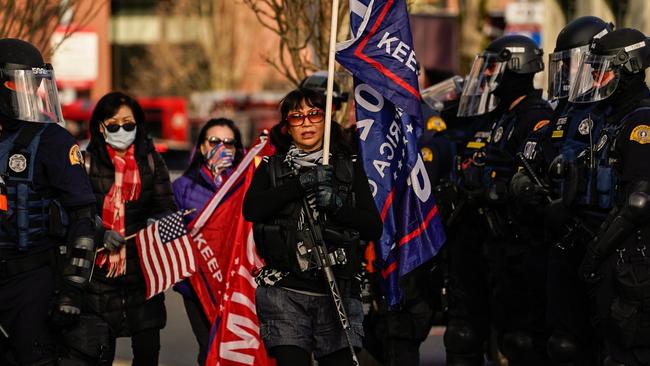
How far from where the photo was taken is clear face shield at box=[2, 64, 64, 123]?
6992mm

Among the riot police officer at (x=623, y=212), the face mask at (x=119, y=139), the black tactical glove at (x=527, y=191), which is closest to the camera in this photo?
the riot police officer at (x=623, y=212)

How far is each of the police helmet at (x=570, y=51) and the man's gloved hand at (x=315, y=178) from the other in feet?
7.60

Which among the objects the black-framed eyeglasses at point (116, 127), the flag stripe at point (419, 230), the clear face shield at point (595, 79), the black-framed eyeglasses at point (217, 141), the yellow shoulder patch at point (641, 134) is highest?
the clear face shield at point (595, 79)

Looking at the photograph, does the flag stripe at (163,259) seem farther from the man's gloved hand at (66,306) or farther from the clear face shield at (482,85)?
the clear face shield at (482,85)

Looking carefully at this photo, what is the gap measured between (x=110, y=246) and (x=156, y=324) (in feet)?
2.04

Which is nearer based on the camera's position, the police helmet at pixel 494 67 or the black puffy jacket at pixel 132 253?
the black puffy jacket at pixel 132 253

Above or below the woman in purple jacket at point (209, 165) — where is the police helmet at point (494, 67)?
above

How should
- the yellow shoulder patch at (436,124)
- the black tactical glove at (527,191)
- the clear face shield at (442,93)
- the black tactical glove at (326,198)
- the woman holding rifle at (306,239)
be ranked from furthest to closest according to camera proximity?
1. the clear face shield at (442,93)
2. the yellow shoulder patch at (436,124)
3. the black tactical glove at (527,191)
4. the woman holding rifle at (306,239)
5. the black tactical glove at (326,198)

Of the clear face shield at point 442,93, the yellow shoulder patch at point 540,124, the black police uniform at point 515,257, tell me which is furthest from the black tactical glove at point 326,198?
the clear face shield at point 442,93

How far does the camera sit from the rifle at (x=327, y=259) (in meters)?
6.59

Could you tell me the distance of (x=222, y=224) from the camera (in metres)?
8.70

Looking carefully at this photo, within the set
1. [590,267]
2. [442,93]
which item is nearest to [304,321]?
[590,267]

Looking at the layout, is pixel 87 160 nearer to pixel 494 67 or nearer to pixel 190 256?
pixel 190 256

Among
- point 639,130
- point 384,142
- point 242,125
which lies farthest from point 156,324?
point 242,125
